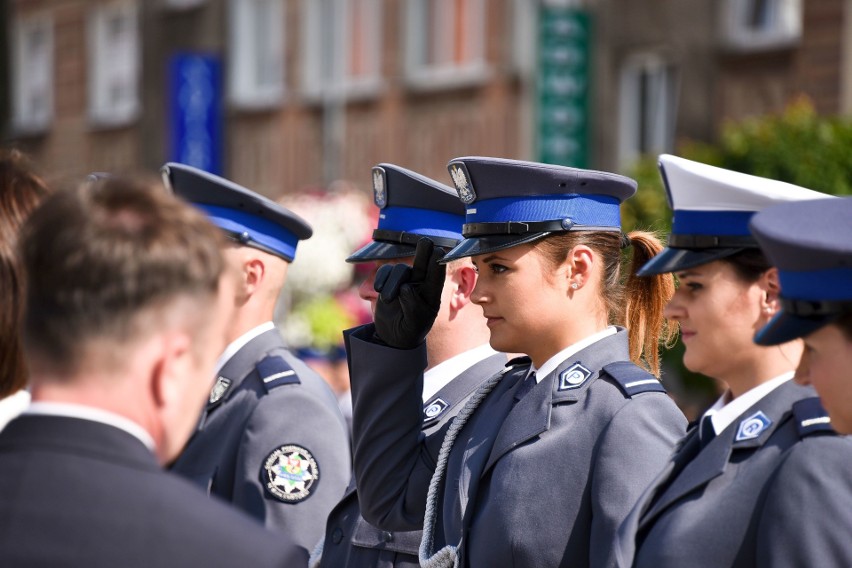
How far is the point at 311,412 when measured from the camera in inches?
169

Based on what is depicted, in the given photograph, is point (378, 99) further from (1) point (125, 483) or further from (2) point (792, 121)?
(1) point (125, 483)

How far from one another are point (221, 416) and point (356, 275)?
8571 mm

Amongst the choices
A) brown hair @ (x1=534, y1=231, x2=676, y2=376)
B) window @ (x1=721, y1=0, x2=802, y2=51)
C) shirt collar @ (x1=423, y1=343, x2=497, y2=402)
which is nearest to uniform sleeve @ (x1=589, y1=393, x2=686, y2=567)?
brown hair @ (x1=534, y1=231, x2=676, y2=376)

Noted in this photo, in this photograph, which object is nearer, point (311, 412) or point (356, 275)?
point (311, 412)

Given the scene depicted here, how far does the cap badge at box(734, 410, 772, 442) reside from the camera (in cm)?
293

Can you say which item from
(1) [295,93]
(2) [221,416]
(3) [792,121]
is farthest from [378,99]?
(2) [221,416]

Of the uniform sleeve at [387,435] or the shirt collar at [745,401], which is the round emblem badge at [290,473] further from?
the shirt collar at [745,401]

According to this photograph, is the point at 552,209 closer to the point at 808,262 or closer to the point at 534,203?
the point at 534,203

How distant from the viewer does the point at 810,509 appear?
106 inches

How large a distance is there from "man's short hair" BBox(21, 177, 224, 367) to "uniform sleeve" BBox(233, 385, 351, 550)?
2092 mm

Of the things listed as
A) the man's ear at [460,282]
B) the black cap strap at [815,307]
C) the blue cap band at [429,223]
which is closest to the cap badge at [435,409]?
the man's ear at [460,282]

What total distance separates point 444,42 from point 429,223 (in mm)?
14243

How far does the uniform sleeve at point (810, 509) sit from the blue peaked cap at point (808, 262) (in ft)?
0.82

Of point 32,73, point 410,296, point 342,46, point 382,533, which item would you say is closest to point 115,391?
point 410,296
